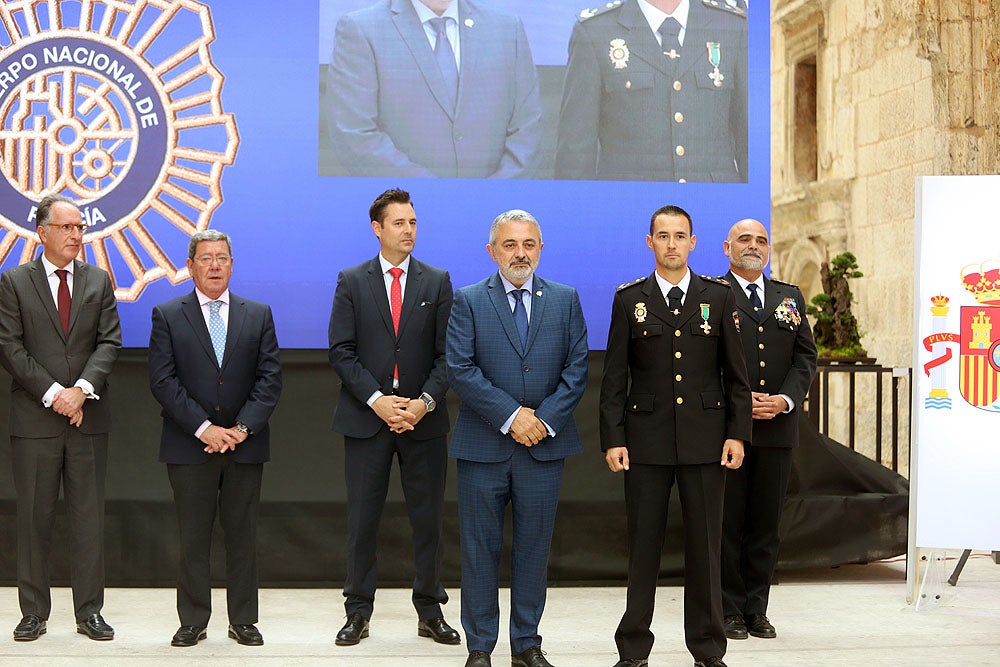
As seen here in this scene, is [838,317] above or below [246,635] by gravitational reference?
above

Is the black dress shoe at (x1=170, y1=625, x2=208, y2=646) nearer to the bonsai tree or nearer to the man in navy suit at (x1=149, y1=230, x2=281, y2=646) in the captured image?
the man in navy suit at (x1=149, y1=230, x2=281, y2=646)

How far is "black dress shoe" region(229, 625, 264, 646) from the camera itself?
4609 millimetres

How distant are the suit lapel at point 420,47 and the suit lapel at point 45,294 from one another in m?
2.41

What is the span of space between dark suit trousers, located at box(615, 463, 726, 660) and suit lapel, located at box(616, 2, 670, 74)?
2912 mm

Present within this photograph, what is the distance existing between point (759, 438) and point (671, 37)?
A: 2566 millimetres

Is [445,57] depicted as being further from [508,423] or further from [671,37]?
[508,423]

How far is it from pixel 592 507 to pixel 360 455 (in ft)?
5.65

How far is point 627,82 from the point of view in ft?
20.4

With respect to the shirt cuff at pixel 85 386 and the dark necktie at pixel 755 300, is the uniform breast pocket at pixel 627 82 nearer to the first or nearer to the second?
the dark necktie at pixel 755 300

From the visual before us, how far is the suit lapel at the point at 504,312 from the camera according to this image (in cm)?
417

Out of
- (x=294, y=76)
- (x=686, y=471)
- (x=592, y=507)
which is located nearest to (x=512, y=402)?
(x=686, y=471)

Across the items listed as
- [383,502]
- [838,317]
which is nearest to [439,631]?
[383,502]

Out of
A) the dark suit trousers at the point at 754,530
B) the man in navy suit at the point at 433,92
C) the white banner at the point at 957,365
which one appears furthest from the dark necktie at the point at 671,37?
the dark suit trousers at the point at 754,530

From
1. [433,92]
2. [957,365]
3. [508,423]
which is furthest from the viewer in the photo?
[433,92]
